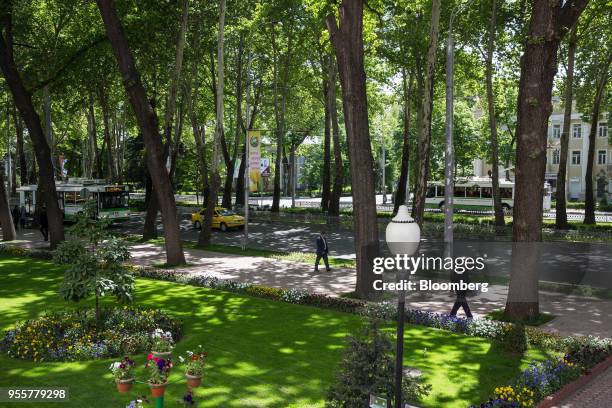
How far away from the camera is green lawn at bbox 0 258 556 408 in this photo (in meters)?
8.89

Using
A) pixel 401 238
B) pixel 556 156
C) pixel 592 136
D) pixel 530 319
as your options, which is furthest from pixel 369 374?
pixel 556 156

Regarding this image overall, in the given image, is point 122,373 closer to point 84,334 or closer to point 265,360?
point 265,360

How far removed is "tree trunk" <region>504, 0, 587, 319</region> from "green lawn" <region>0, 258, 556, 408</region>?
2.67m

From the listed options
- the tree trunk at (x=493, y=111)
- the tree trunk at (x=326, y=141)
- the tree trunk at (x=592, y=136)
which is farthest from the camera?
the tree trunk at (x=326, y=141)

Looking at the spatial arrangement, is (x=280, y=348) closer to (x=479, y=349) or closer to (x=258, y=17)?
(x=479, y=349)

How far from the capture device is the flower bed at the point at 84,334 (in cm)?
1058

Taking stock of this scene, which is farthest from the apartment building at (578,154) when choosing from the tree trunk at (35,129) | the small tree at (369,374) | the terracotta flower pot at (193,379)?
the terracotta flower pot at (193,379)

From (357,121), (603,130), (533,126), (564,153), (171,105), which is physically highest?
(603,130)

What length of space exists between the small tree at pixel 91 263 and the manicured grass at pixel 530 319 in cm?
880

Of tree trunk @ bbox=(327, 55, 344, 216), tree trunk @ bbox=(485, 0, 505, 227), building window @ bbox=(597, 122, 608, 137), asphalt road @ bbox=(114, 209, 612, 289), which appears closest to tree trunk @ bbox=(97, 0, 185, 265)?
asphalt road @ bbox=(114, 209, 612, 289)

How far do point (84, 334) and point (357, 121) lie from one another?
8.63 meters

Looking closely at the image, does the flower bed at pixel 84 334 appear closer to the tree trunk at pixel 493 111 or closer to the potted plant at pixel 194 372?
the potted plant at pixel 194 372

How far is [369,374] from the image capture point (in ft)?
23.8

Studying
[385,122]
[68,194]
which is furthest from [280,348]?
[385,122]
